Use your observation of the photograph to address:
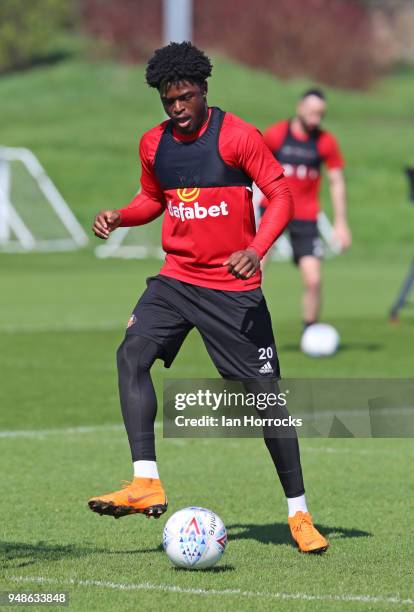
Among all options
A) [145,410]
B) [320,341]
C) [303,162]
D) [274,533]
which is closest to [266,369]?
[145,410]

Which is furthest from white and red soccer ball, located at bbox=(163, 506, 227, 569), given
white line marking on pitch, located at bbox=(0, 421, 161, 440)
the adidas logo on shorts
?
white line marking on pitch, located at bbox=(0, 421, 161, 440)

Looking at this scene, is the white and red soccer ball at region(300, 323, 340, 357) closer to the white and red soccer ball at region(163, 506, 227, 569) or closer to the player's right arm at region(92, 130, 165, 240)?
the player's right arm at region(92, 130, 165, 240)

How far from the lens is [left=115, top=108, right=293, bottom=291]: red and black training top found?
23.1 ft

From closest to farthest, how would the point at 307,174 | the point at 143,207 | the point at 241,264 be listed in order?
the point at 241,264 → the point at 143,207 → the point at 307,174

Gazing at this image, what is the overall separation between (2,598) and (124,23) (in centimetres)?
5684

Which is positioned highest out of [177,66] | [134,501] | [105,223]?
[177,66]

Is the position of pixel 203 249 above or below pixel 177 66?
below

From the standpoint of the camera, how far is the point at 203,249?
718 cm

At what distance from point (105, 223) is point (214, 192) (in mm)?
616

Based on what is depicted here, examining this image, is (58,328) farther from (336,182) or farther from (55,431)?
(55,431)

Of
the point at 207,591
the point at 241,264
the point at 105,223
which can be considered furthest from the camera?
the point at 105,223

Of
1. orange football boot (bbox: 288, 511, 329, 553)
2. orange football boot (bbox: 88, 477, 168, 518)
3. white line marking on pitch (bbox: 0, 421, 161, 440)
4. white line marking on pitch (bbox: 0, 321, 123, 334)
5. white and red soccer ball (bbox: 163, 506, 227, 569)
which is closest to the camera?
white and red soccer ball (bbox: 163, 506, 227, 569)

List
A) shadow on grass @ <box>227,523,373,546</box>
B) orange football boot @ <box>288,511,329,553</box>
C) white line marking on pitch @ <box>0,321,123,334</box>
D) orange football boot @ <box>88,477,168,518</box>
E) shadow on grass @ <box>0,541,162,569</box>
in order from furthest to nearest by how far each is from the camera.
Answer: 1. white line marking on pitch @ <box>0,321,123,334</box>
2. shadow on grass @ <box>227,523,373,546</box>
3. orange football boot @ <box>288,511,329,553</box>
4. orange football boot @ <box>88,477,168,518</box>
5. shadow on grass @ <box>0,541,162,569</box>

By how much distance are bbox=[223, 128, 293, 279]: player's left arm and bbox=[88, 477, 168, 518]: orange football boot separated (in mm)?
1272
